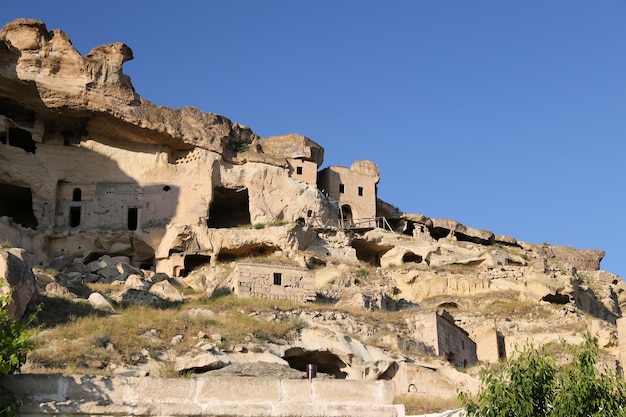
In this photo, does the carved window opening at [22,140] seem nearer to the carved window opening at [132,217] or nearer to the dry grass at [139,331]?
the carved window opening at [132,217]

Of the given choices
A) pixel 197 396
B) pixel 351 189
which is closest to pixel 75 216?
pixel 351 189

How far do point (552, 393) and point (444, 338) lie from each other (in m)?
18.2

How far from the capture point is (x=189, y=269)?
4400cm

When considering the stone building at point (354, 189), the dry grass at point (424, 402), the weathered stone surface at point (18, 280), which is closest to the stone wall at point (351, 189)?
the stone building at point (354, 189)

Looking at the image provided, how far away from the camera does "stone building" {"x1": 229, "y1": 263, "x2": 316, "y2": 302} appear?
33656 millimetres

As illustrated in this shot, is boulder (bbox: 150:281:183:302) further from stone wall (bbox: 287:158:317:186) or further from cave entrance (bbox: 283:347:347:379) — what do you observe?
stone wall (bbox: 287:158:317:186)

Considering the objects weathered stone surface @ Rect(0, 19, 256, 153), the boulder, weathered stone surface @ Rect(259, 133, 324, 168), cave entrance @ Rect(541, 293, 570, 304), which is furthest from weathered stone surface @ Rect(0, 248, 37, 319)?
weathered stone surface @ Rect(259, 133, 324, 168)

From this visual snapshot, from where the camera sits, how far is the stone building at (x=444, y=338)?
30344mm

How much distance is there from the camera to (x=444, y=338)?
30.9 meters

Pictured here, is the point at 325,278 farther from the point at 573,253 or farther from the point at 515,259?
the point at 573,253

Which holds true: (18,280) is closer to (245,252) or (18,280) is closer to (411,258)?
(245,252)

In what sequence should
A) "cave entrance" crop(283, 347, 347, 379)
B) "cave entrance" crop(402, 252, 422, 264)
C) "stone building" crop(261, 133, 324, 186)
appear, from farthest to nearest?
"stone building" crop(261, 133, 324, 186) → "cave entrance" crop(402, 252, 422, 264) → "cave entrance" crop(283, 347, 347, 379)

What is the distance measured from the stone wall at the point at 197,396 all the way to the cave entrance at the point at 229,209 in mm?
37613

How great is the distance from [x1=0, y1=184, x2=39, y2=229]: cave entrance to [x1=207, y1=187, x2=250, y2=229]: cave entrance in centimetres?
853
